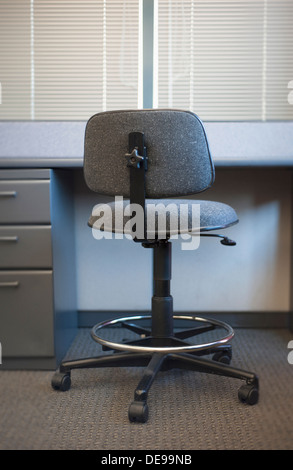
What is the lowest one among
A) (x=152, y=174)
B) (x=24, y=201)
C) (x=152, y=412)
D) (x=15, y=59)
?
(x=152, y=412)

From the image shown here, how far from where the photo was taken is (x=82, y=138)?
1.92 metres

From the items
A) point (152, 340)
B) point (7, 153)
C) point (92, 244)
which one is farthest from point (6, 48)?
point (152, 340)

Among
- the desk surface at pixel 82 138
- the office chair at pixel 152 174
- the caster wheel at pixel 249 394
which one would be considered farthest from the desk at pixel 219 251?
the caster wheel at pixel 249 394

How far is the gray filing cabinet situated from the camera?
5.29 ft

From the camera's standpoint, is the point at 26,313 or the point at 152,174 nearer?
the point at 152,174

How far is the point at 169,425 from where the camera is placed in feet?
4.14

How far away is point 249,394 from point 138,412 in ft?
1.01

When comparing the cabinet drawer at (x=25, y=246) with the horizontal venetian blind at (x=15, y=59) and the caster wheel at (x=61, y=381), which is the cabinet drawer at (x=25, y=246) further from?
the horizontal venetian blind at (x=15, y=59)

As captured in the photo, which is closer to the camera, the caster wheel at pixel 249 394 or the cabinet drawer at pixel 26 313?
the caster wheel at pixel 249 394

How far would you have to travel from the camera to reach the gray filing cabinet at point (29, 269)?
161 cm

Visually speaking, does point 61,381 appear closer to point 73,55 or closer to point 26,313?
point 26,313

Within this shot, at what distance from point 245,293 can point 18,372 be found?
0.97m

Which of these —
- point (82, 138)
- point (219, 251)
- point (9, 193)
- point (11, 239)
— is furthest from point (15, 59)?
point (219, 251)

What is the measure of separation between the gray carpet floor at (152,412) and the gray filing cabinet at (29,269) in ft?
0.27
